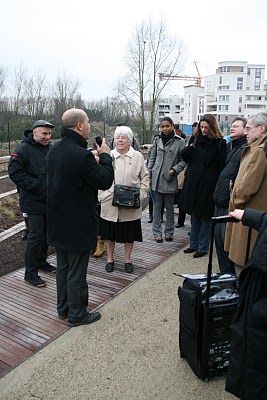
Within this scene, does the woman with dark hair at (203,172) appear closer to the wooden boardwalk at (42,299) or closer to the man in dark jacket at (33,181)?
the wooden boardwalk at (42,299)

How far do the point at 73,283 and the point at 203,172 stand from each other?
8.39 ft

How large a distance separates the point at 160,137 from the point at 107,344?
11.9ft

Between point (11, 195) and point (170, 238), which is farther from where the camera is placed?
point (11, 195)

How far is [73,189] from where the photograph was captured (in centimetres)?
318

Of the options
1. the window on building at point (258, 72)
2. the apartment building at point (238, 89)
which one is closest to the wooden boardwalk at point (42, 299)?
the apartment building at point (238, 89)

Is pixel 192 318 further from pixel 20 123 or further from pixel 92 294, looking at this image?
pixel 20 123

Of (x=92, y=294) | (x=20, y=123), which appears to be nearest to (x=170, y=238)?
(x=92, y=294)

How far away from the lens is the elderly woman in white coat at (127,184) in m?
4.55

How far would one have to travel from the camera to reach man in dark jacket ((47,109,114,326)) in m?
3.14

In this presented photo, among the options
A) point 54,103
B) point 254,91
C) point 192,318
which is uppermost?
point 254,91

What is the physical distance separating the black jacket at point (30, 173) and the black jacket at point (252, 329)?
9.08 feet

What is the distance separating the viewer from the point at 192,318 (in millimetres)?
2625

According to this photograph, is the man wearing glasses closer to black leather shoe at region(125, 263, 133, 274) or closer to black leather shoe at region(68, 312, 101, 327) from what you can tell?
black leather shoe at region(68, 312, 101, 327)

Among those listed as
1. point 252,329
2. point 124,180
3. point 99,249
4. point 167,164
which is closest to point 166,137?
point 167,164
